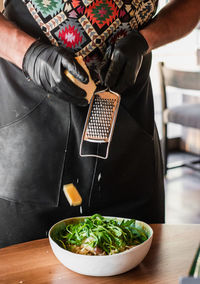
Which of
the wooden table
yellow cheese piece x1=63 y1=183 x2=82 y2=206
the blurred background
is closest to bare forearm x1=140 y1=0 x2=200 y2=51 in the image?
yellow cheese piece x1=63 y1=183 x2=82 y2=206

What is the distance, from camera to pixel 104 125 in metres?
1.39

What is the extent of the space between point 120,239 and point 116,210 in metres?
0.34

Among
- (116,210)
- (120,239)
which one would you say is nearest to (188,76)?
(116,210)

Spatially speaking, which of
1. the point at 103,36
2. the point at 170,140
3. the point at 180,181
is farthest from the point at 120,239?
the point at 170,140

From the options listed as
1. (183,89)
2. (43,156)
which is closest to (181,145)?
(183,89)

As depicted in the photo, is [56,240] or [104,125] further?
[104,125]

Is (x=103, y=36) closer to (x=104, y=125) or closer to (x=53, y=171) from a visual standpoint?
(x=104, y=125)

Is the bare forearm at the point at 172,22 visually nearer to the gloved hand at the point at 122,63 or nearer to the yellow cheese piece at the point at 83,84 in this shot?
the gloved hand at the point at 122,63

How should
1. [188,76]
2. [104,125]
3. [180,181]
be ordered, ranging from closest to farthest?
[104,125], [188,76], [180,181]

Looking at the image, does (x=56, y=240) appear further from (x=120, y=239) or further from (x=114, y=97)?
(x=114, y=97)

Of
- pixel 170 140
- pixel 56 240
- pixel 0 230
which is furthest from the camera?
pixel 170 140

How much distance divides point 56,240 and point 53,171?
273 mm

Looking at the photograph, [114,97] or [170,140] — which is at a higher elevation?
[114,97]

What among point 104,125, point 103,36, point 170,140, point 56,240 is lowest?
point 170,140
